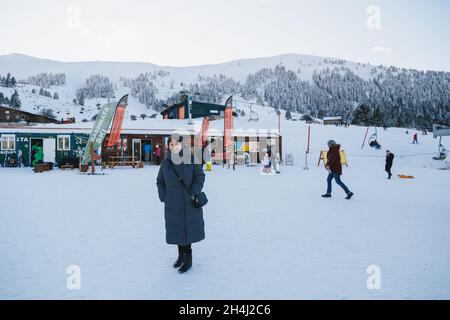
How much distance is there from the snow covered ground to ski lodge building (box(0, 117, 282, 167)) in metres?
14.8

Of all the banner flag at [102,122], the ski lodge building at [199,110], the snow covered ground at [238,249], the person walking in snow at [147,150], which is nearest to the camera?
the snow covered ground at [238,249]

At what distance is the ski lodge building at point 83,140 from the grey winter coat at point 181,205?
703 inches

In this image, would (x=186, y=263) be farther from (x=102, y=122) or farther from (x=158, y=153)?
(x=158, y=153)

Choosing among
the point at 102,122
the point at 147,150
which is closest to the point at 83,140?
the point at 147,150

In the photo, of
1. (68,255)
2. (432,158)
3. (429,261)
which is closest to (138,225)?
(68,255)

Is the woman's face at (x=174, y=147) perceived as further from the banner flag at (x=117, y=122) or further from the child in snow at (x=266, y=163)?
the banner flag at (x=117, y=122)

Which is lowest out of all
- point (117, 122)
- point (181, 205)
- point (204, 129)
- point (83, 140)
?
point (181, 205)

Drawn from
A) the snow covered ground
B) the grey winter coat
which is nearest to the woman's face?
the grey winter coat

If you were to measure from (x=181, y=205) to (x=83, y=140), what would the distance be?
72.7ft

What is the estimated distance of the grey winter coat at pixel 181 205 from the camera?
11.1ft

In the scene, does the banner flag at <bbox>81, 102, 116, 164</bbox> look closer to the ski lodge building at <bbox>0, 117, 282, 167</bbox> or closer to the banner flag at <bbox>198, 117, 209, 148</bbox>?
the ski lodge building at <bbox>0, 117, 282, 167</bbox>

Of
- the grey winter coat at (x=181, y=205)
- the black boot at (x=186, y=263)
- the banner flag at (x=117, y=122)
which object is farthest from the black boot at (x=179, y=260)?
the banner flag at (x=117, y=122)

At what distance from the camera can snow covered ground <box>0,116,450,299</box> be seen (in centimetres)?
300

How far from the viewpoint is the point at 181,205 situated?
11.1 feet
